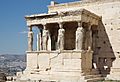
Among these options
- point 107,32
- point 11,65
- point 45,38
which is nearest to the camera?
point 45,38

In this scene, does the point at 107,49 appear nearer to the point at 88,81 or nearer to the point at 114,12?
the point at 114,12

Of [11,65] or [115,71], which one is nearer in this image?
[115,71]

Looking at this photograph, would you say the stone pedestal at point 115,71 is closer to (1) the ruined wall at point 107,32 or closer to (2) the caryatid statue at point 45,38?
(1) the ruined wall at point 107,32

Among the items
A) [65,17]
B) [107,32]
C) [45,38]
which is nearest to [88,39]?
[107,32]

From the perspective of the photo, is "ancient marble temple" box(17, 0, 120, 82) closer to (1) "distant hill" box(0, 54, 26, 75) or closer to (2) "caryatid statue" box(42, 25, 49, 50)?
(2) "caryatid statue" box(42, 25, 49, 50)

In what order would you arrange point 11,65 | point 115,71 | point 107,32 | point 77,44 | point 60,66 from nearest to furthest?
point 77,44
point 60,66
point 115,71
point 107,32
point 11,65

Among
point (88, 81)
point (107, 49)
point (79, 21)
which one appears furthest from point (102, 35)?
point (88, 81)

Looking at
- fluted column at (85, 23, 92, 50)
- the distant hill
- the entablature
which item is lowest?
the distant hill

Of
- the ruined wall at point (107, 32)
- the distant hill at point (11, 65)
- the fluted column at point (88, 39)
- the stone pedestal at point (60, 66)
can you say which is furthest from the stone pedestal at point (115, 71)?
the distant hill at point (11, 65)

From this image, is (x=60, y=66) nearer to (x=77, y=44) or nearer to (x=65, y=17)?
(x=77, y=44)

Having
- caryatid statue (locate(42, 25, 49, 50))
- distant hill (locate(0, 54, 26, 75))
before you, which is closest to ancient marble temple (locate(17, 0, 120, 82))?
caryatid statue (locate(42, 25, 49, 50))

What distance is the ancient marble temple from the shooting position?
21.5m

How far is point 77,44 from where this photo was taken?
853 inches

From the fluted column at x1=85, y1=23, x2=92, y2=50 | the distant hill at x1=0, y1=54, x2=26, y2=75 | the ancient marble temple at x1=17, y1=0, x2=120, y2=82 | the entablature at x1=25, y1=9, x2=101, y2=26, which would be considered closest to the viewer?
the ancient marble temple at x1=17, y1=0, x2=120, y2=82
